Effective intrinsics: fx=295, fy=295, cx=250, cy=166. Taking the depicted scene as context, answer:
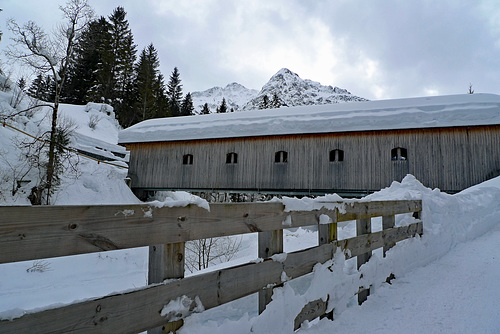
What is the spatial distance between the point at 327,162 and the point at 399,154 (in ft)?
10.3

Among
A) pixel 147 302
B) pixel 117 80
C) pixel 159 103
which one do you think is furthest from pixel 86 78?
pixel 147 302

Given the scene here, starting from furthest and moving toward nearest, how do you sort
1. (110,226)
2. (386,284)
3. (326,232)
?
(386,284) → (326,232) → (110,226)

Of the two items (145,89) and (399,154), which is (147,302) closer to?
(399,154)

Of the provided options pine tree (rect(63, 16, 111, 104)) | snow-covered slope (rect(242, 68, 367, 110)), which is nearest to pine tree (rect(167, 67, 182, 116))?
pine tree (rect(63, 16, 111, 104))

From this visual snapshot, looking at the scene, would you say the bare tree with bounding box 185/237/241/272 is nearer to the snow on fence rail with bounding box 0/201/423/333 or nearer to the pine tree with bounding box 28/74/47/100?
the snow on fence rail with bounding box 0/201/423/333

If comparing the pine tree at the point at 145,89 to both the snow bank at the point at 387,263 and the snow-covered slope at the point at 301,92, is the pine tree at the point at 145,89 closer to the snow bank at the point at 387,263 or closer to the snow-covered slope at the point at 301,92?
the snow bank at the point at 387,263

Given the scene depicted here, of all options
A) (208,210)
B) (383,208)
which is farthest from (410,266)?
(208,210)

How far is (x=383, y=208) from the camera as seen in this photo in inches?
145

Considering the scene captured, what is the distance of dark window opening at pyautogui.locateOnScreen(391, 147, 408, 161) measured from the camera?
43.3 ft

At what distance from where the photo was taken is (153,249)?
1.60 meters

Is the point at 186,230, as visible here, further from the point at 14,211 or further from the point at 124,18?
the point at 124,18

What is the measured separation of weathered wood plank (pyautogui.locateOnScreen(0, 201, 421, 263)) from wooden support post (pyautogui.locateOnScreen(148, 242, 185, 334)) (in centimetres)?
6

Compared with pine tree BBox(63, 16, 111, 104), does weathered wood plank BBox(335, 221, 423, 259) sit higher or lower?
lower

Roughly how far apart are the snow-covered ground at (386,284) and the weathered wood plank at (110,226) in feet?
0.78
